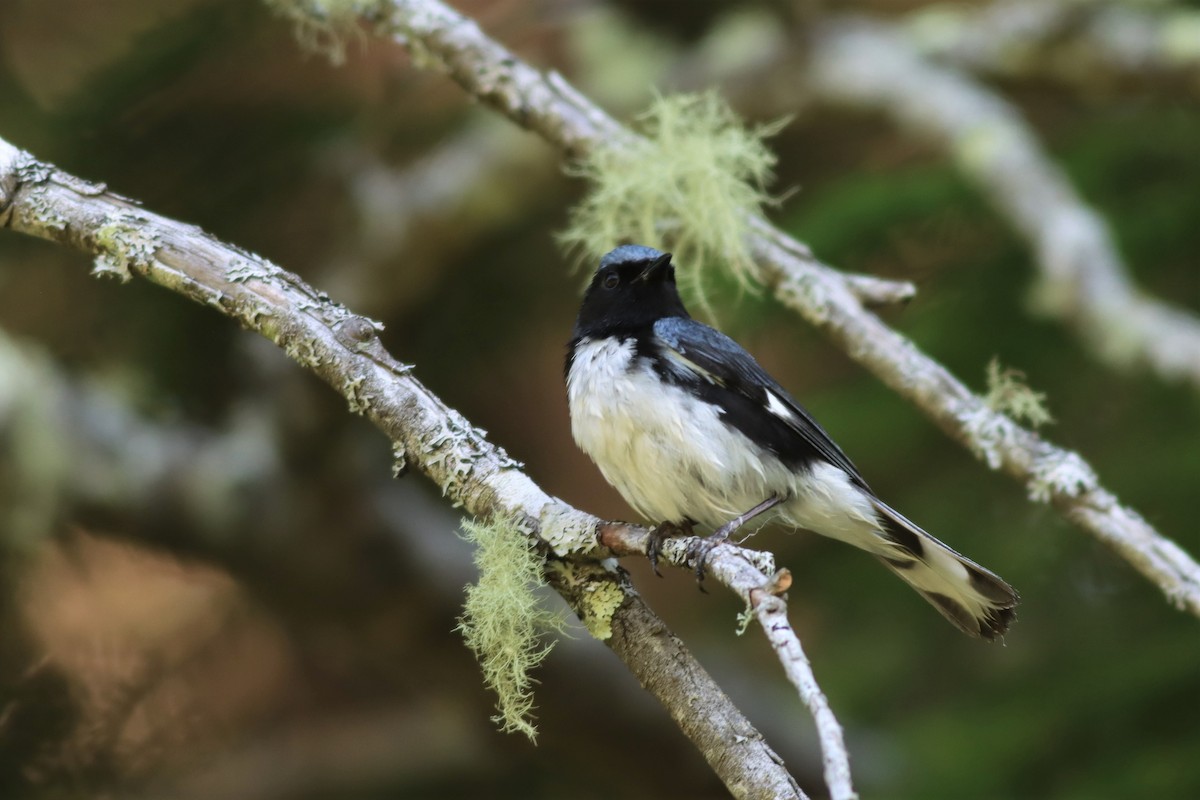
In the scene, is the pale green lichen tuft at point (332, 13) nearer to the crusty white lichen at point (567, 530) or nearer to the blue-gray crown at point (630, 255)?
the blue-gray crown at point (630, 255)

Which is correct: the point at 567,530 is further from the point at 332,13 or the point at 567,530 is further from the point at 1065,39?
the point at 1065,39

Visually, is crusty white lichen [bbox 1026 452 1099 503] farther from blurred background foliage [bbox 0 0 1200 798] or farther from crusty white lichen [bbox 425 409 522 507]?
crusty white lichen [bbox 425 409 522 507]

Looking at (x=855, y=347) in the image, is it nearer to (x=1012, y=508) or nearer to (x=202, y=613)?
(x=1012, y=508)

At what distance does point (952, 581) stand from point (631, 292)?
96 cm

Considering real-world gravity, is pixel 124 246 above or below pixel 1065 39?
below

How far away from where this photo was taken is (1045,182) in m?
3.76

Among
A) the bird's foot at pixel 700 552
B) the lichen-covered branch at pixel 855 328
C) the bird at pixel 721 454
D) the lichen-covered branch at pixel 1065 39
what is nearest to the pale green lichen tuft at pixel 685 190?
the lichen-covered branch at pixel 855 328

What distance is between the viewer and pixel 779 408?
268 cm

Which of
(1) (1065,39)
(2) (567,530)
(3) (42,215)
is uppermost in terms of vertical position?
(1) (1065,39)

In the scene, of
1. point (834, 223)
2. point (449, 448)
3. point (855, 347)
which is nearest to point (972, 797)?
point (855, 347)

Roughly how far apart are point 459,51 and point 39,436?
6.12ft

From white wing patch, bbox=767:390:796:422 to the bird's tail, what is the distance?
26cm

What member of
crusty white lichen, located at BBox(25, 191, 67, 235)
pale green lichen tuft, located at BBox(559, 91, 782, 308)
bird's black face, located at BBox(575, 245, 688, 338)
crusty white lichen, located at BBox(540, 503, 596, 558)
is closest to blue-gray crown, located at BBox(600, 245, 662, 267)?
bird's black face, located at BBox(575, 245, 688, 338)

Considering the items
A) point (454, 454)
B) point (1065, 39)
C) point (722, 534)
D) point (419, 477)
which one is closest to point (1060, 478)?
point (722, 534)
